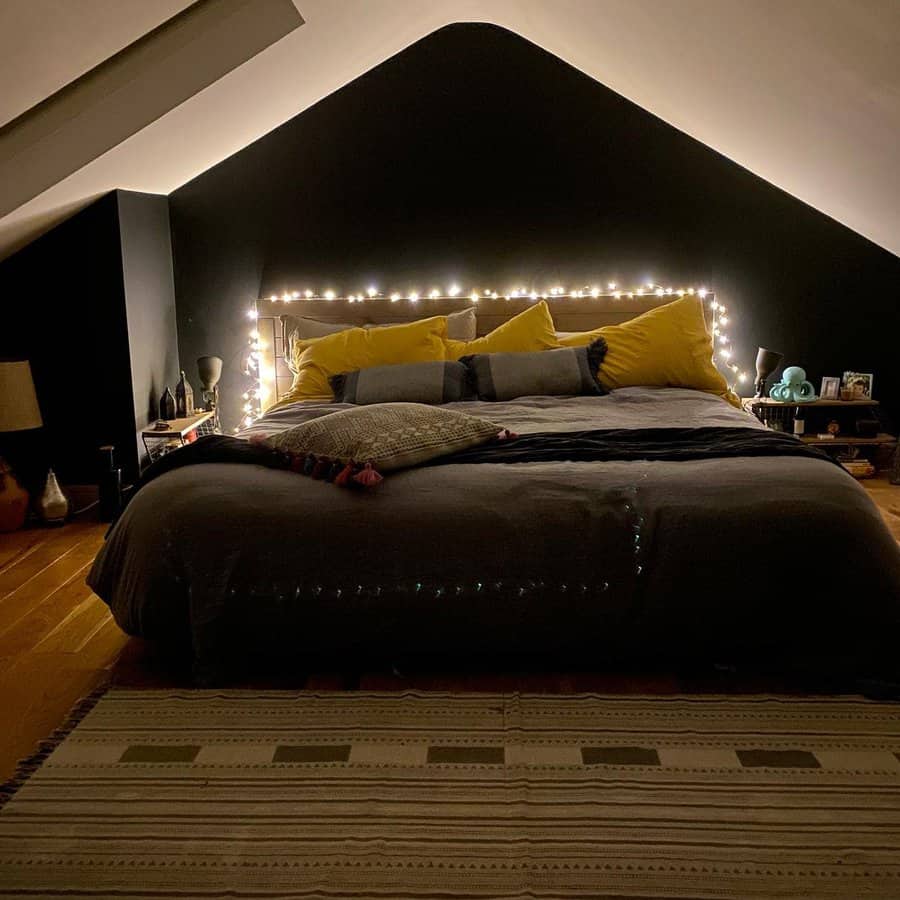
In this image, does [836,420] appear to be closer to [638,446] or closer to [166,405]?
[638,446]

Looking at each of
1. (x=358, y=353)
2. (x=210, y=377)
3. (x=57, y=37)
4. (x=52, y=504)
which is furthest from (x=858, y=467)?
(x=57, y=37)

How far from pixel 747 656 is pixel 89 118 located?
2.62m

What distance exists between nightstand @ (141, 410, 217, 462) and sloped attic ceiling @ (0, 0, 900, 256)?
989 mm

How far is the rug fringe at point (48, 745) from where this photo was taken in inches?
76.7

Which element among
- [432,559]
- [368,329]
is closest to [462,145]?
[368,329]

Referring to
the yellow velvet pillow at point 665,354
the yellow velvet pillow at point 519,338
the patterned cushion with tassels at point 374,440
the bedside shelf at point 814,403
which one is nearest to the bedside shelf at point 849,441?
the bedside shelf at point 814,403

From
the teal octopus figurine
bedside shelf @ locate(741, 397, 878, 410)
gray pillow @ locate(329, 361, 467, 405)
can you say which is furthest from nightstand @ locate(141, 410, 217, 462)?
the teal octopus figurine

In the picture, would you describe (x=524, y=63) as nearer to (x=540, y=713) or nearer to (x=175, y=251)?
(x=175, y=251)

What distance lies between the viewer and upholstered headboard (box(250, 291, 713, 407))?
4.63 meters

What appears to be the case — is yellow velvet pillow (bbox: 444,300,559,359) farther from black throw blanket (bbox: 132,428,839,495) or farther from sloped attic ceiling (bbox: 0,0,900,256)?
black throw blanket (bbox: 132,428,839,495)

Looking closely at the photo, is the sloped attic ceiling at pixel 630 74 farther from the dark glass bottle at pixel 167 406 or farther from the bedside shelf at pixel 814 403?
the dark glass bottle at pixel 167 406

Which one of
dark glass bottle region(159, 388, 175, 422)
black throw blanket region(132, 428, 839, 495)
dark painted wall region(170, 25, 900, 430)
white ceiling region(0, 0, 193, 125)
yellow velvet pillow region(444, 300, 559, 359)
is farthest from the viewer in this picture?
dark painted wall region(170, 25, 900, 430)

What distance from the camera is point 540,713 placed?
224 cm

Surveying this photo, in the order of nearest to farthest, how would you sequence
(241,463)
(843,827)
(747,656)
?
(843,827) < (747,656) < (241,463)
